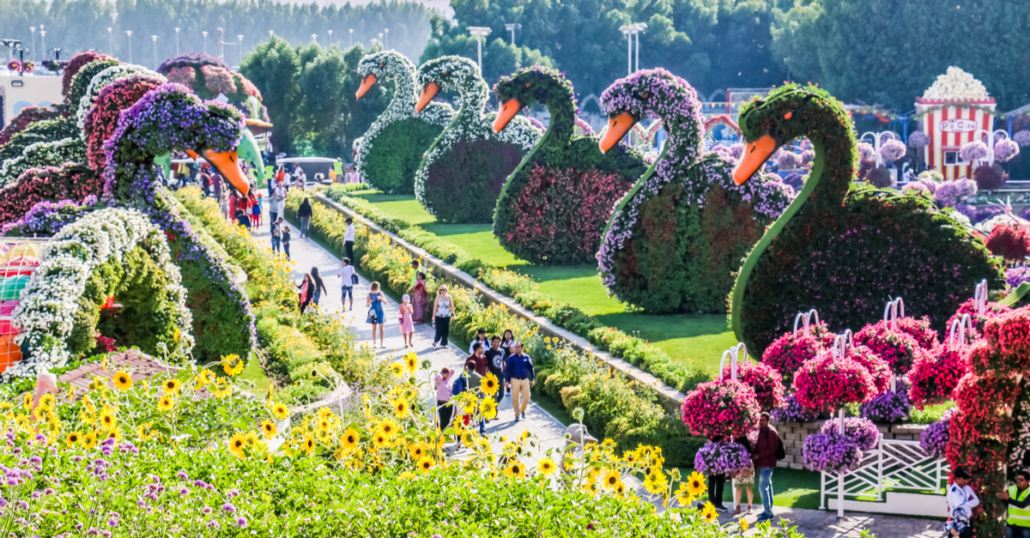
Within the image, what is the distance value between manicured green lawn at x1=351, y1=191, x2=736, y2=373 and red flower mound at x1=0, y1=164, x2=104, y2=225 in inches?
325

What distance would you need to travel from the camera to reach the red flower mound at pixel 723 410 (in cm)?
1139

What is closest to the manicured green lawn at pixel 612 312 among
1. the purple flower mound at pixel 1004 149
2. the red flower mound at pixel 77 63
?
the red flower mound at pixel 77 63

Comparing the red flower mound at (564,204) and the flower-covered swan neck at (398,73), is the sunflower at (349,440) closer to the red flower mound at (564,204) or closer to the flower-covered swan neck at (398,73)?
the red flower mound at (564,204)

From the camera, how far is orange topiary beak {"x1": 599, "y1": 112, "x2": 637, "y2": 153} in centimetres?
2014

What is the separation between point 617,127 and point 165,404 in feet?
44.4

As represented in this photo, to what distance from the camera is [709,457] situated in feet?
37.3

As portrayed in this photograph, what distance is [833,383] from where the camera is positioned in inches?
452

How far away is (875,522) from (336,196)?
1003 inches

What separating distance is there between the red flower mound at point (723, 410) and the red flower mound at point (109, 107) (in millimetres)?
10694

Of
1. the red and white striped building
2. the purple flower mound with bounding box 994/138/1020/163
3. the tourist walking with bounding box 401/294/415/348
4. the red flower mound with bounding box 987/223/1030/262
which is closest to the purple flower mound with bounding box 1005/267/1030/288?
the red flower mound with bounding box 987/223/1030/262

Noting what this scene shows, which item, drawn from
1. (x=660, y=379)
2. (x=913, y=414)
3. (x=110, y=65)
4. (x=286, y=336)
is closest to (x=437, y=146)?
(x=110, y=65)

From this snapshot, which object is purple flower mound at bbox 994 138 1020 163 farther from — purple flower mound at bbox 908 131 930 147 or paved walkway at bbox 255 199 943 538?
paved walkway at bbox 255 199 943 538

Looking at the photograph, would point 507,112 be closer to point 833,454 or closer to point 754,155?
point 754,155

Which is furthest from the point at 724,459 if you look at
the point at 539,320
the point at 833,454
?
the point at 539,320
